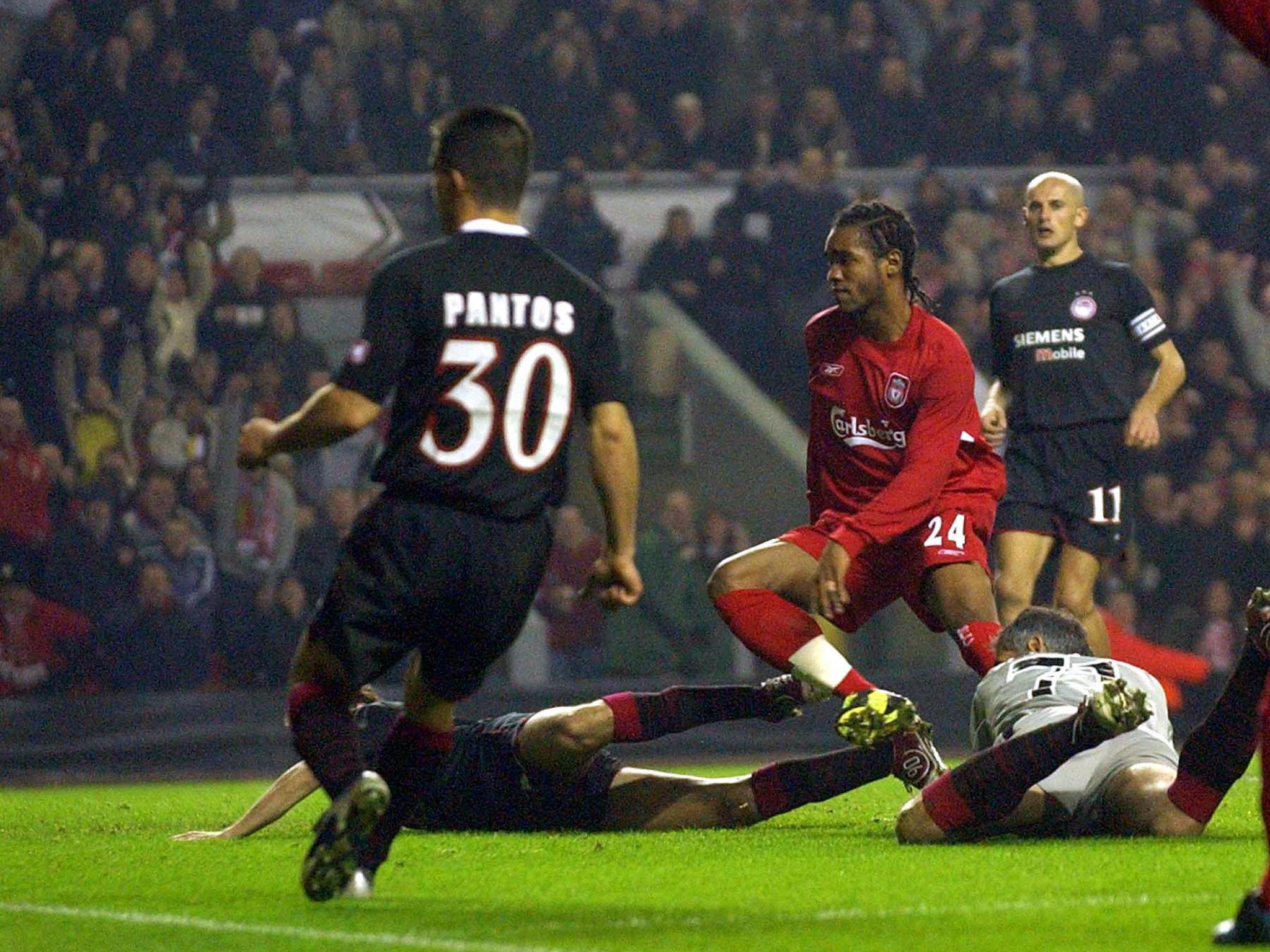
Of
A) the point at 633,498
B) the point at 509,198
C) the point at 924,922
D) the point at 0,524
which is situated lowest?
the point at 0,524

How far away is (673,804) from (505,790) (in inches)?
19.6

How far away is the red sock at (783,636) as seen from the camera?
6.16 meters

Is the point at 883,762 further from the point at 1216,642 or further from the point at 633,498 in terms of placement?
the point at 1216,642

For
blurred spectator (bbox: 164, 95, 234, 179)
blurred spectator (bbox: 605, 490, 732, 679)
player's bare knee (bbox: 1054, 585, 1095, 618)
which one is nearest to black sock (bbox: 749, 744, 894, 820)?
player's bare knee (bbox: 1054, 585, 1095, 618)

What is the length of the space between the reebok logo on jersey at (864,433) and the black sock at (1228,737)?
1531 millimetres

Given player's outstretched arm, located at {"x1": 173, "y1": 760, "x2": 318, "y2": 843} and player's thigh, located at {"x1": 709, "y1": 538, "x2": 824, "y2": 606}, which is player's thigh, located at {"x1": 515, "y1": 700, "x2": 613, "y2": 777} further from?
player's thigh, located at {"x1": 709, "y1": 538, "x2": 824, "y2": 606}

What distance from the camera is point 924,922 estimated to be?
4.18m

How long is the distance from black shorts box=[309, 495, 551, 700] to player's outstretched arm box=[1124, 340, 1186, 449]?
3.78m

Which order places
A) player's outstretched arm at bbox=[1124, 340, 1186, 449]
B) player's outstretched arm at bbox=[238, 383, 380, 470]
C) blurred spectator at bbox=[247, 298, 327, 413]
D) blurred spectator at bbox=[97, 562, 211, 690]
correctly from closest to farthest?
1. player's outstretched arm at bbox=[238, 383, 380, 470]
2. player's outstretched arm at bbox=[1124, 340, 1186, 449]
3. blurred spectator at bbox=[97, 562, 211, 690]
4. blurred spectator at bbox=[247, 298, 327, 413]

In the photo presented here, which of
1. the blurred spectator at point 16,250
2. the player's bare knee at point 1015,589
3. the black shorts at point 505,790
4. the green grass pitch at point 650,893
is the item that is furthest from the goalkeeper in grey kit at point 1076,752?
the blurred spectator at point 16,250

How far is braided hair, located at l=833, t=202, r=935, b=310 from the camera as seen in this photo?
648cm

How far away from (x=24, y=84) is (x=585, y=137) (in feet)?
13.0

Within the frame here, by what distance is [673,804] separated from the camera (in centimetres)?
615

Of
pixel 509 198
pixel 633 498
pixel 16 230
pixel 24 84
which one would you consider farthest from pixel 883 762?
pixel 24 84
